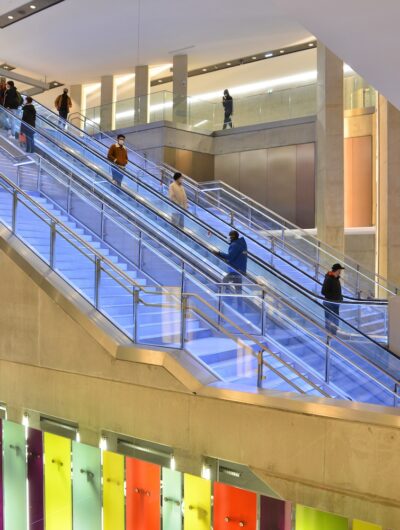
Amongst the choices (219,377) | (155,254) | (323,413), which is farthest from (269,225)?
(323,413)

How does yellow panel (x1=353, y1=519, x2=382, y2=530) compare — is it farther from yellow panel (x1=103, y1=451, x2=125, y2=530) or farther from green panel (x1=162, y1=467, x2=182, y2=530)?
yellow panel (x1=103, y1=451, x2=125, y2=530)

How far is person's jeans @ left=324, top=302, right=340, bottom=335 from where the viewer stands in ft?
24.1

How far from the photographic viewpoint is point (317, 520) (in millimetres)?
5879

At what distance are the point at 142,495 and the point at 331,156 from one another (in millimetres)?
12892

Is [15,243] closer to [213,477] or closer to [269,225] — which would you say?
[213,477]

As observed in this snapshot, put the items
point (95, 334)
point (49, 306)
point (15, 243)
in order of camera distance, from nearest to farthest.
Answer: point (95, 334), point (49, 306), point (15, 243)

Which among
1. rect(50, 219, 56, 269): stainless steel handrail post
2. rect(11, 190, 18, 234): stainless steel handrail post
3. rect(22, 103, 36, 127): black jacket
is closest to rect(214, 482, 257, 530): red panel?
rect(50, 219, 56, 269): stainless steel handrail post

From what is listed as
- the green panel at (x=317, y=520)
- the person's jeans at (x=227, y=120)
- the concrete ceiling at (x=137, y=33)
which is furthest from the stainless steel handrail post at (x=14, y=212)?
the person's jeans at (x=227, y=120)

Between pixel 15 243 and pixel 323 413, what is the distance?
523 cm

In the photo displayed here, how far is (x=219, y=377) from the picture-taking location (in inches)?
268

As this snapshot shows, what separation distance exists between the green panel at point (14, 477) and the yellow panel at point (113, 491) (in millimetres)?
1572

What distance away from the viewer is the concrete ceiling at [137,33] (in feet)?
64.3

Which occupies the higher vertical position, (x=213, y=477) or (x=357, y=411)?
(x=357, y=411)

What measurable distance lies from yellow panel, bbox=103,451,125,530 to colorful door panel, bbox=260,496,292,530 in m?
2.10
